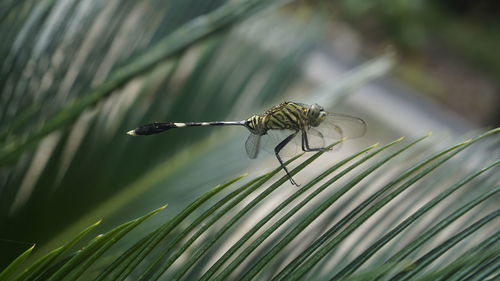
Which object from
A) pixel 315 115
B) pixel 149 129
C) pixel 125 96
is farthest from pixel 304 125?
pixel 125 96

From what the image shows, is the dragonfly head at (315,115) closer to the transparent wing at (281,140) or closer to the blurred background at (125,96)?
the transparent wing at (281,140)

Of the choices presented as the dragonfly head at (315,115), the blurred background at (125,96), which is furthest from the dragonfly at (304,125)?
the blurred background at (125,96)

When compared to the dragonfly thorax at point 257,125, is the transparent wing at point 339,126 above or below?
below

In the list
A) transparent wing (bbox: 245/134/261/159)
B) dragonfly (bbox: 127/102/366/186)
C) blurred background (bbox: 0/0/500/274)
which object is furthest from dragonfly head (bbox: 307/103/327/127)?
blurred background (bbox: 0/0/500/274)

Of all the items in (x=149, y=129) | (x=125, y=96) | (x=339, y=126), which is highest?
(x=125, y=96)

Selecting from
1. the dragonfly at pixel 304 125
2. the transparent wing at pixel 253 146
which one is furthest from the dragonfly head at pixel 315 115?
the transparent wing at pixel 253 146

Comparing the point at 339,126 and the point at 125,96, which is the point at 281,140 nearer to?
the point at 339,126

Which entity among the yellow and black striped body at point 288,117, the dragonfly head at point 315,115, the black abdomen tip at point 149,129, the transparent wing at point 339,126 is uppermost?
the black abdomen tip at point 149,129
